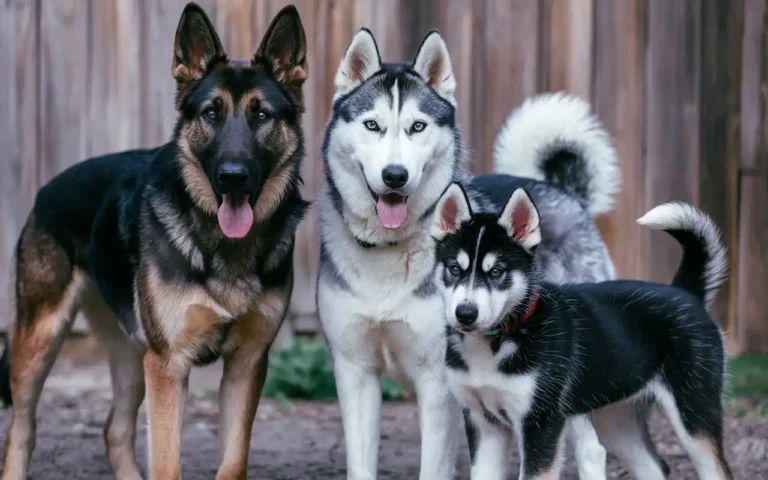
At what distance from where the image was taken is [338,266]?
5012mm

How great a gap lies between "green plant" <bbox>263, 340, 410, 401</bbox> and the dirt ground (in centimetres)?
9

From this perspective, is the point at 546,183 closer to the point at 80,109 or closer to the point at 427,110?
the point at 427,110

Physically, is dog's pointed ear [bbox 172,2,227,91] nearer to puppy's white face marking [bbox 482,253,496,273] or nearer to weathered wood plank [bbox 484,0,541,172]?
puppy's white face marking [bbox 482,253,496,273]

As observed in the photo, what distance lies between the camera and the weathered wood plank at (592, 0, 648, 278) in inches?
279

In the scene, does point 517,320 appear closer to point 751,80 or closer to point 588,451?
point 588,451

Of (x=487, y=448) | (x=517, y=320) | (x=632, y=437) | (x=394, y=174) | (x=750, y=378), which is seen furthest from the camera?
(x=750, y=378)

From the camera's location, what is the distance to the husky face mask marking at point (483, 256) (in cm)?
422

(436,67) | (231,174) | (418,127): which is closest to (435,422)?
(418,127)

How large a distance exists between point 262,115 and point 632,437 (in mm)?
2036

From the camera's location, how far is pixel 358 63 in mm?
5039

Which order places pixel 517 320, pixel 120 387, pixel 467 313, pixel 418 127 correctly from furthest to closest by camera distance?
pixel 120 387 < pixel 418 127 < pixel 517 320 < pixel 467 313

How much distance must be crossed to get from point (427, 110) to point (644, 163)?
2.60m

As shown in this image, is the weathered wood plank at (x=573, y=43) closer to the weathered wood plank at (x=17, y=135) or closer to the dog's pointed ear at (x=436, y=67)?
the dog's pointed ear at (x=436, y=67)

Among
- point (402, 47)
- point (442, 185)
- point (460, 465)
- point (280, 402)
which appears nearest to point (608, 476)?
point (460, 465)
